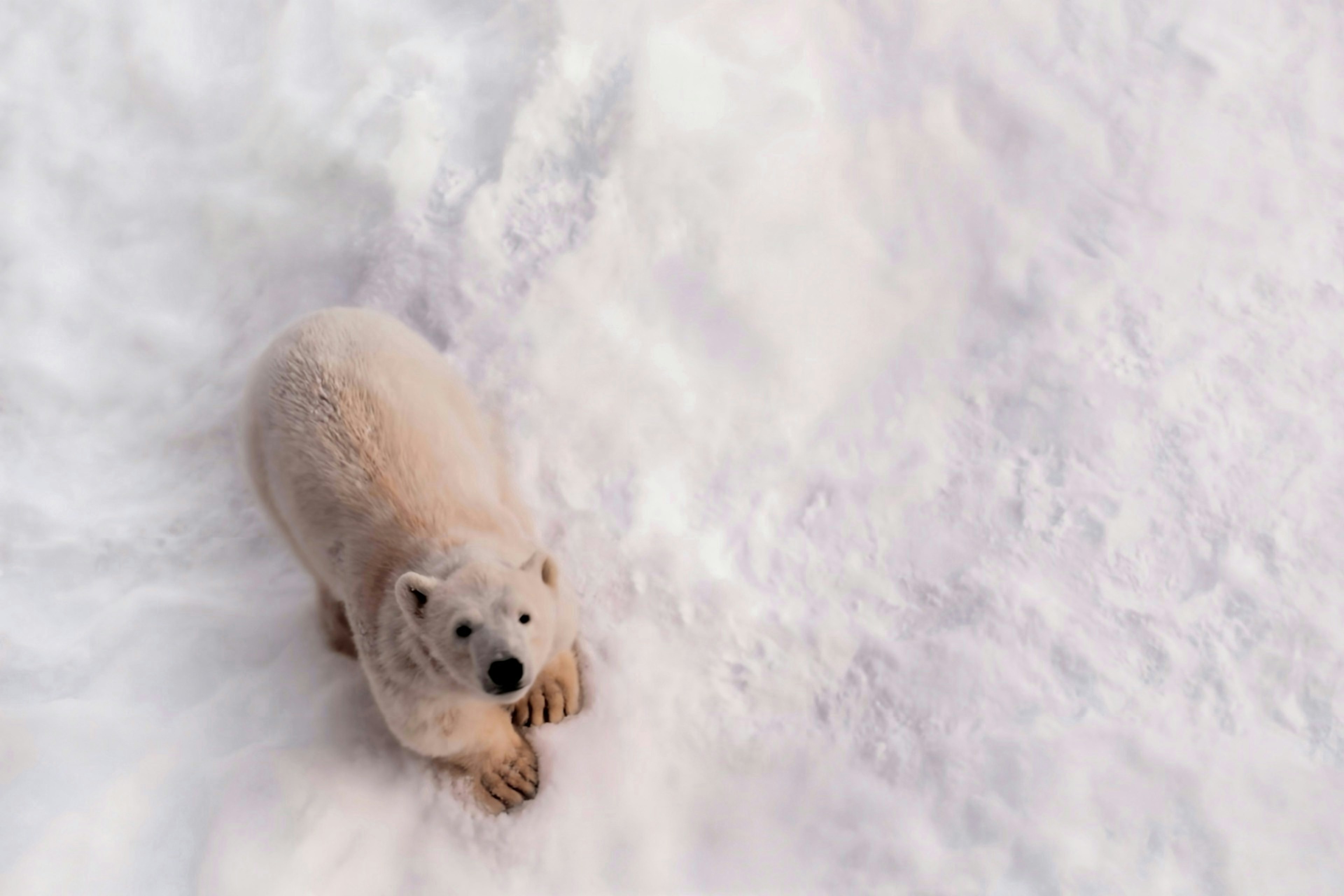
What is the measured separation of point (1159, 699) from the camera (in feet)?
9.75

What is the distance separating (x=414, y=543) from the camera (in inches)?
104

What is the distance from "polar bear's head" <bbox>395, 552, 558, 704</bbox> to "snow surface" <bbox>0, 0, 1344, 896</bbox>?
0.73m

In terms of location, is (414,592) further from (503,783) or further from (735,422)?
(735,422)

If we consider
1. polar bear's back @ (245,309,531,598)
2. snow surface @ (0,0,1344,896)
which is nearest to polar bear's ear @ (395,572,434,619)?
polar bear's back @ (245,309,531,598)

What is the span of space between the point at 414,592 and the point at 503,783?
32.9 inches

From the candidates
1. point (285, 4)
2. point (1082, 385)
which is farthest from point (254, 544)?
point (1082, 385)

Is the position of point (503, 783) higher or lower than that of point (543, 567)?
lower

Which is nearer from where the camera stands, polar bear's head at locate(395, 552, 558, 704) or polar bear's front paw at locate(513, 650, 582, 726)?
polar bear's head at locate(395, 552, 558, 704)

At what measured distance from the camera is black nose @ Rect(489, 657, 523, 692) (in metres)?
2.28

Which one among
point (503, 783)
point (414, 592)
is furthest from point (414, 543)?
point (503, 783)

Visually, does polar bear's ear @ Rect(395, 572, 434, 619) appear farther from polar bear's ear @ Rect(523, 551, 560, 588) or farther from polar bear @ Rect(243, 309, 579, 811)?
polar bear's ear @ Rect(523, 551, 560, 588)

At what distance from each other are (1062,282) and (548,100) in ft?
6.92

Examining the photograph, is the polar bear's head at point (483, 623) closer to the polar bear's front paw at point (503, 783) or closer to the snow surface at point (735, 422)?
the polar bear's front paw at point (503, 783)

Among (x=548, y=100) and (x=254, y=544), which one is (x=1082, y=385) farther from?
(x=254, y=544)
